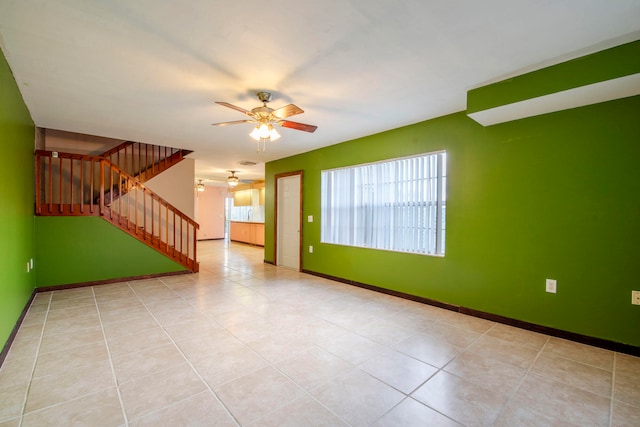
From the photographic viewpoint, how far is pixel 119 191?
560 cm

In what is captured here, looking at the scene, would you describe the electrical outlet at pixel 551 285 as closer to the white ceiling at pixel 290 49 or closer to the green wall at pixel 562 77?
the green wall at pixel 562 77

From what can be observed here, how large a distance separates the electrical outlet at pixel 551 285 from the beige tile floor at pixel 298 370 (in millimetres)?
461

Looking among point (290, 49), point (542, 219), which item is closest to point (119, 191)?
point (290, 49)

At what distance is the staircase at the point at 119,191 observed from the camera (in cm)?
464

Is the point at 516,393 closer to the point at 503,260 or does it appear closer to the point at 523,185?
the point at 503,260

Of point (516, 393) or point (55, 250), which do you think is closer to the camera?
point (516, 393)

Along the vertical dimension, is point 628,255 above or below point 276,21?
below

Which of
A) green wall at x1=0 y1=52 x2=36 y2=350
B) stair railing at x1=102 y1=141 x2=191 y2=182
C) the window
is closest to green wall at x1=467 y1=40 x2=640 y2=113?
the window

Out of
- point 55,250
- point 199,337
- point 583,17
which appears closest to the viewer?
point 583,17

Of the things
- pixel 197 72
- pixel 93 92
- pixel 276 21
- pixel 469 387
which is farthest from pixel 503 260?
pixel 93 92

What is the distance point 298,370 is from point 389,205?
2.78 metres

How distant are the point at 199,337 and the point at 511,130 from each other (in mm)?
3932

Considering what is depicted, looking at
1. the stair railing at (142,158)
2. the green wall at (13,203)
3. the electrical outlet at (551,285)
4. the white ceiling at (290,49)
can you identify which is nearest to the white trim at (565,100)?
the white ceiling at (290,49)

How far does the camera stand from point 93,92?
3041 millimetres
